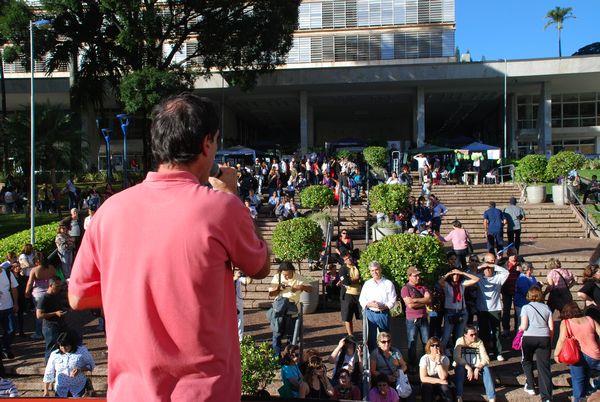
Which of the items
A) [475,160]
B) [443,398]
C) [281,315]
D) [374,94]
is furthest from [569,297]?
[374,94]

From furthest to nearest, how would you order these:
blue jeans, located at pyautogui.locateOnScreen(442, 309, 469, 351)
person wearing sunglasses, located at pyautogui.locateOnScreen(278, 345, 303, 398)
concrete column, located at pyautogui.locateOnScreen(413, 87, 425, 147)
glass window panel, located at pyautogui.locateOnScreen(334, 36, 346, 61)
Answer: glass window panel, located at pyautogui.locateOnScreen(334, 36, 346, 61) < concrete column, located at pyautogui.locateOnScreen(413, 87, 425, 147) < blue jeans, located at pyautogui.locateOnScreen(442, 309, 469, 351) < person wearing sunglasses, located at pyautogui.locateOnScreen(278, 345, 303, 398)

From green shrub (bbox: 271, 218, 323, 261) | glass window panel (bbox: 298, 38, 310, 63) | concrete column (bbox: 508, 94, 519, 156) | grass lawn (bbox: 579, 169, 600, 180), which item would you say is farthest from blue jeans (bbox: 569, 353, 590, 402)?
glass window panel (bbox: 298, 38, 310, 63)

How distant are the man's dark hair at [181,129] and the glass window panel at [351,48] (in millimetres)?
44225

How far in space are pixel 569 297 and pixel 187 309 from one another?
10.1 m

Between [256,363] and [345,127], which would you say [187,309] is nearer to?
[256,363]

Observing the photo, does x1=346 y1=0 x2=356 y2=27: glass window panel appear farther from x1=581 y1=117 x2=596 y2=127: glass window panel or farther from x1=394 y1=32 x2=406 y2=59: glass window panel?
x1=581 y1=117 x2=596 y2=127: glass window panel

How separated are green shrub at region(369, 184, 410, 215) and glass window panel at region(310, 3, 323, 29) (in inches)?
1161

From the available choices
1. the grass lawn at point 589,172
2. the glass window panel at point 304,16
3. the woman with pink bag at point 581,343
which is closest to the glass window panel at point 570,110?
the grass lawn at point 589,172

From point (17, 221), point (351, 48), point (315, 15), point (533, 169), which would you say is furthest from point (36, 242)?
point (315, 15)

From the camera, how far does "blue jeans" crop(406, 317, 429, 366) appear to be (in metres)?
9.55

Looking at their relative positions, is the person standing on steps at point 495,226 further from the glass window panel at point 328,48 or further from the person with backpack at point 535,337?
the glass window panel at point 328,48

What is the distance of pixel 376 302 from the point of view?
9477mm

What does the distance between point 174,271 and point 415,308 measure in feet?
27.5

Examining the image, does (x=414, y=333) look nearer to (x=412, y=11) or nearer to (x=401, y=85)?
(x=401, y=85)
